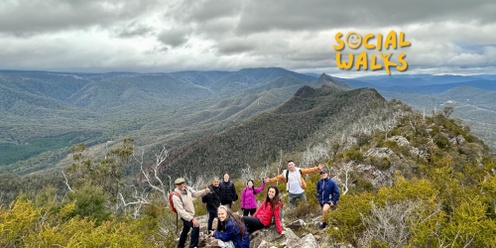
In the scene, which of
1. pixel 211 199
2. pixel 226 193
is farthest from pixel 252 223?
pixel 226 193


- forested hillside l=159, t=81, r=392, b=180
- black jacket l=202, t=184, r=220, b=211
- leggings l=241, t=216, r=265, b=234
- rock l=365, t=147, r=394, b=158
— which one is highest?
black jacket l=202, t=184, r=220, b=211

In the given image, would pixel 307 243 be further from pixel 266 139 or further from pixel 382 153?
pixel 266 139

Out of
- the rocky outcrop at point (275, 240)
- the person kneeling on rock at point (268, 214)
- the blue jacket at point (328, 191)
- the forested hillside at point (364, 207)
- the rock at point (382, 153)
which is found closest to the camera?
the forested hillside at point (364, 207)

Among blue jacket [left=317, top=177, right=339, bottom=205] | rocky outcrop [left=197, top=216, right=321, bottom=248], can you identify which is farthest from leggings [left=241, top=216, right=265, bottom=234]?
blue jacket [left=317, top=177, right=339, bottom=205]

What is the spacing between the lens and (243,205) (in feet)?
34.4

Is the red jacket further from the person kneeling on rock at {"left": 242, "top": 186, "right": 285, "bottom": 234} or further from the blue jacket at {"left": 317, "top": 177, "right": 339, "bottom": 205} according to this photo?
the blue jacket at {"left": 317, "top": 177, "right": 339, "bottom": 205}

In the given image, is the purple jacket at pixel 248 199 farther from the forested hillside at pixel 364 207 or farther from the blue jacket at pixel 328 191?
the blue jacket at pixel 328 191

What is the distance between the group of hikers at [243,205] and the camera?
7.59 metres

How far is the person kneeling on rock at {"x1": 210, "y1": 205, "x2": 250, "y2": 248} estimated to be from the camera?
24.6ft

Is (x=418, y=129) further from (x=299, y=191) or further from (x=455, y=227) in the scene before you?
(x=455, y=227)

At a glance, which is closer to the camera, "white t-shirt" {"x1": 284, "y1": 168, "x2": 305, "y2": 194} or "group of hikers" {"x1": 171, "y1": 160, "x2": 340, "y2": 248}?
"group of hikers" {"x1": 171, "y1": 160, "x2": 340, "y2": 248}

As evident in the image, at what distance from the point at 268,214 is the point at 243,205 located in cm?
193

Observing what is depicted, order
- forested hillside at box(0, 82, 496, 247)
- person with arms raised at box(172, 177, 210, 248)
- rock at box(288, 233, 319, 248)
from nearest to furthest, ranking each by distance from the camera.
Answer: forested hillside at box(0, 82, 496, 247)
rock at box(288, 233, 319, 248)
person with arms raised at box(172, 177, 210, 248)

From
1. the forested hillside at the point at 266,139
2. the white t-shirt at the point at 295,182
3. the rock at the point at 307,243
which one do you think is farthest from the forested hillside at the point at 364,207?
the forested hillside at the point at 266,139
